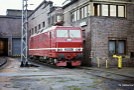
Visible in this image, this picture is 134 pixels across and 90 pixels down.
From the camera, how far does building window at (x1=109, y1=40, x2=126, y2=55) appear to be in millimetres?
32469

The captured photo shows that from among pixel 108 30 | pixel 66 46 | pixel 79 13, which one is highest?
pixel 79 13

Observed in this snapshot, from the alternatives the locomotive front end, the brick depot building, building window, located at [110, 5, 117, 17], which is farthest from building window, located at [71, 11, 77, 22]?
the locomotive front end

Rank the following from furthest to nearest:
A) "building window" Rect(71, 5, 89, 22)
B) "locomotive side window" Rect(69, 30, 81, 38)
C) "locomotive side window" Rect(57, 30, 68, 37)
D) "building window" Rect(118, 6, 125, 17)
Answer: "building window" Rect(71, 5, 89, 22)
"building window" Rect(118, 6, 125, 17)
"locomotive side window" Rect(69, 30, 81, 38)
"locomotive side window" Rect(57, 30, 68, 37)

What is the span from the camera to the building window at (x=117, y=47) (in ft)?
107

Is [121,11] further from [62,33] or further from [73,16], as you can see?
[73,16]

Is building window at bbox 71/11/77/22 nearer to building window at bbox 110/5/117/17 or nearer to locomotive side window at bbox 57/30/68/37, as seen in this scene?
building window at bbox 110/5/117/17

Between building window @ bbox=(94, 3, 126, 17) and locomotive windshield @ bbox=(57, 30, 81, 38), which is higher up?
building window @ bbox=(94, 3, 126, 17)

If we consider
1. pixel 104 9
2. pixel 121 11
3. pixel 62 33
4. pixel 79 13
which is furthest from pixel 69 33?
pixel 121 11

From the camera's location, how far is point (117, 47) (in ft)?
107

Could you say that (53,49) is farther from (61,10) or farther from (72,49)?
(61,10)

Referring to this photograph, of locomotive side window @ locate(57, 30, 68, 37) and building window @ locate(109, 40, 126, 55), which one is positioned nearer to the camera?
locomotive side window @ locate(57, 30, 68, 37)

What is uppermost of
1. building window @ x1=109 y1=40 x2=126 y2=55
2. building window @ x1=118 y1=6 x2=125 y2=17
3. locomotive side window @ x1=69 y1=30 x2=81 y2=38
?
building window @ x1=118 y1=6 x2=125 y2=17

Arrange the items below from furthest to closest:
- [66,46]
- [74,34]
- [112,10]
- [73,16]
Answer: [73,16] → [112,10] → [74,34] → [66,46]

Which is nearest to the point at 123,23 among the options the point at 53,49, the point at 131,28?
the point at 131,28
